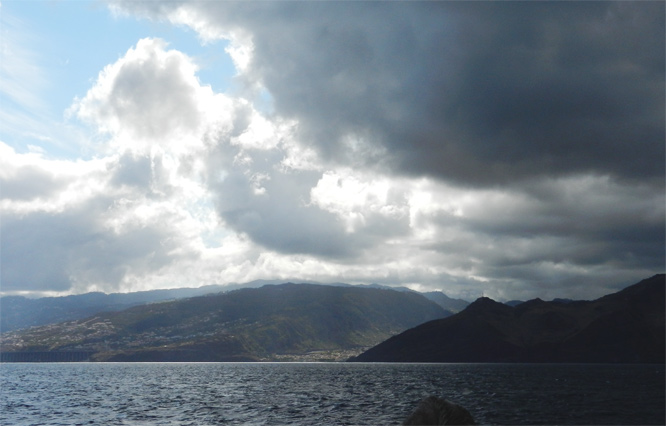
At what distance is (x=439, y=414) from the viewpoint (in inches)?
1750

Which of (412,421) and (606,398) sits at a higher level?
(412,421)

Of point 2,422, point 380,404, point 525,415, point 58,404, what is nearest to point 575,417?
point 525,415

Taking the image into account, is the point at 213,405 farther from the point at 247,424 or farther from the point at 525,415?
the point at 525,415

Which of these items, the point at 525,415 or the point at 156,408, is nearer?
the point at 525,415

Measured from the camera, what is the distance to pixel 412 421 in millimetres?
45344

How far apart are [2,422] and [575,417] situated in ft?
327

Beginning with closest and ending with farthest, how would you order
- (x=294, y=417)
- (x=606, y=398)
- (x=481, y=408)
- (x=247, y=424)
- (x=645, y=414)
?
1. (x=247, y=424)
2. (x=294, y=417)
3. (x=645, y=414)
4. (x=481, y=408)
5. (x=606, y=398)

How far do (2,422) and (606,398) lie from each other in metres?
132

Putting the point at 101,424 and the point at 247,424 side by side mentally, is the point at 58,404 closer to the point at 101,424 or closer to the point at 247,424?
the point at 101,424

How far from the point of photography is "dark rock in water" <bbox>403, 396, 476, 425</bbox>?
43.9m

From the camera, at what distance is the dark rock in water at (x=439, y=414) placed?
1727 inches

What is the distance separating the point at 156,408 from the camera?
10881 centimetres

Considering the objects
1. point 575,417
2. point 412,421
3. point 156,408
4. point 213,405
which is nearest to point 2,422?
point 156,408

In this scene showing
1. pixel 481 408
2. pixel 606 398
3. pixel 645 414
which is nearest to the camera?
pixel 645 414
